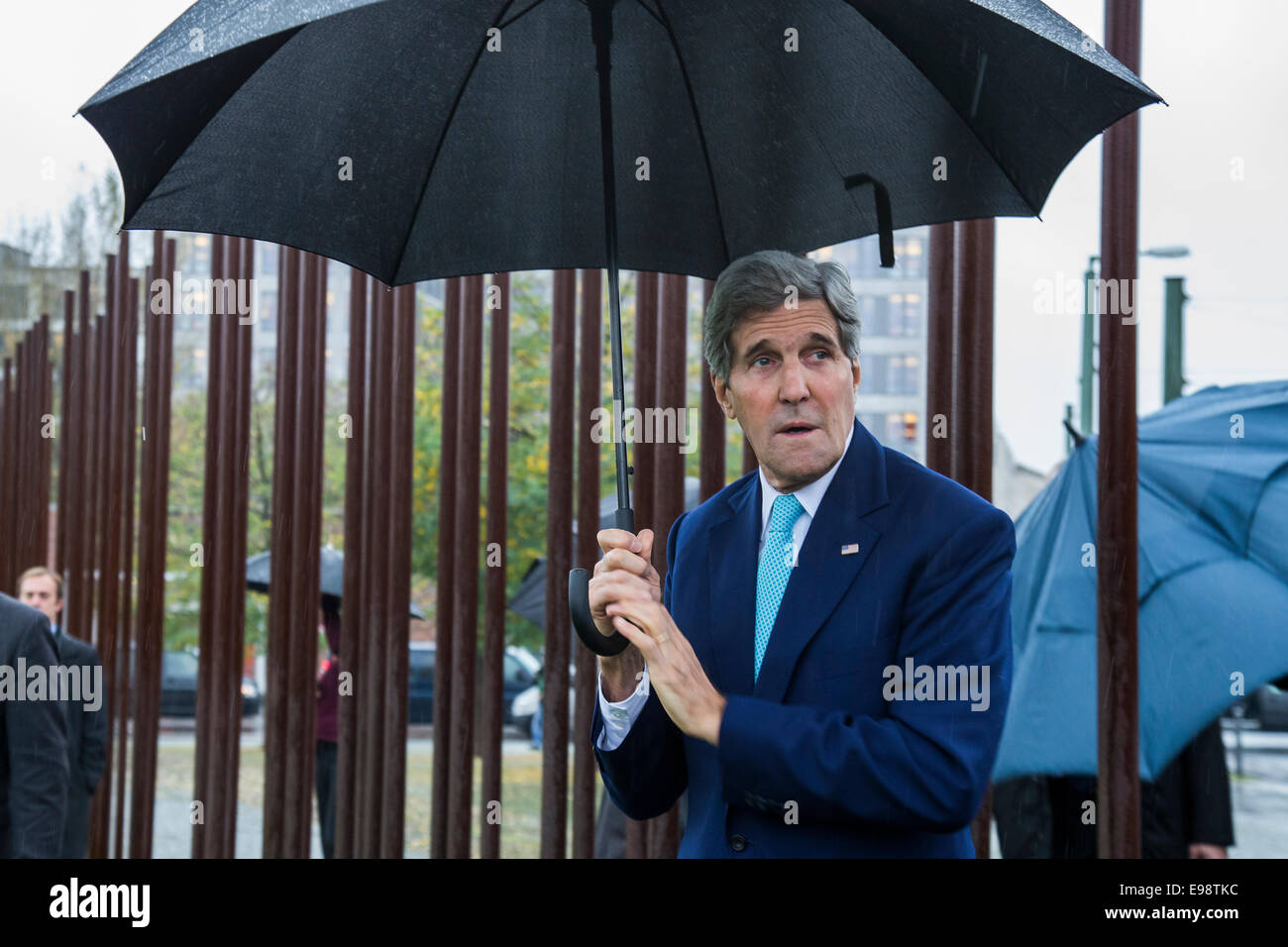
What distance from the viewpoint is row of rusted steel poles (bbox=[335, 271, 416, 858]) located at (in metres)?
5.62

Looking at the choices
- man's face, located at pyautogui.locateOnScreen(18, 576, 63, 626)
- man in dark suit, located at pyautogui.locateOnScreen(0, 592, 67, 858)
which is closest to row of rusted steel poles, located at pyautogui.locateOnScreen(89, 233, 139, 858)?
man's face, located at pyautogui.locateOnScreen(18, 576, 63, 626)

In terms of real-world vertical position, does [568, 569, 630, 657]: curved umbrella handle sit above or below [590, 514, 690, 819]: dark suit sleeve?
above

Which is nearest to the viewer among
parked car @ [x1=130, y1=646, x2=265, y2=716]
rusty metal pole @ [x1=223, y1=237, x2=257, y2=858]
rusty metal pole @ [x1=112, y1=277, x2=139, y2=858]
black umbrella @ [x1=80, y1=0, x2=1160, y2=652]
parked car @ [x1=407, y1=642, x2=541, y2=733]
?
black umbrella @ [x1=80, y1=0, x2=1160, y2=652]

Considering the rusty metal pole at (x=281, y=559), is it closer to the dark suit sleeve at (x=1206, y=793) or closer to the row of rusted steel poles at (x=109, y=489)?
the row of rusted steel poles at (x=109, y=489)

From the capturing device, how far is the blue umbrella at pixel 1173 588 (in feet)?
11.1

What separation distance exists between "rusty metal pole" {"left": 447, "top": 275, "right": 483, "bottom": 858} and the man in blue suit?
2.80 meters

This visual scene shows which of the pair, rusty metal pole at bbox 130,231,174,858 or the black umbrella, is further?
rusty metal pole at bbox 130,231,174,858

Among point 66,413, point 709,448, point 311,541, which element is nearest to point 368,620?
point 311,541

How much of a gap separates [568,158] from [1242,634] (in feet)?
6.37

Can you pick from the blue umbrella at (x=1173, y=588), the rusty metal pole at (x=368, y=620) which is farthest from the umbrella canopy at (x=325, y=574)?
the blue umbrella at (x=1173, y=588)

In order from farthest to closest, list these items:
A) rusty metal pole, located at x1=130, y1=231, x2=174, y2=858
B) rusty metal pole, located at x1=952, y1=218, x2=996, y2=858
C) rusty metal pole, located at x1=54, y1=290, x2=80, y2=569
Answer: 1. rusty metal pole, located at x1=54, y1=290, x2=80, y2=569
2. rusty metal pole, located at x1=130, y1=231, x2=174, y2=858
3. rusty metal pole, located at x1=952, y1=218, x2=996, y2=858

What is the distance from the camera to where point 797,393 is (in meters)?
2.31

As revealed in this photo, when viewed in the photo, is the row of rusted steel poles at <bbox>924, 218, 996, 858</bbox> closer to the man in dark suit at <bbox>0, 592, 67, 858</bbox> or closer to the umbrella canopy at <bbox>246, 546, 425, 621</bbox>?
the man in dark suit at <bbox>0, 592, 67, 858</bbox>
